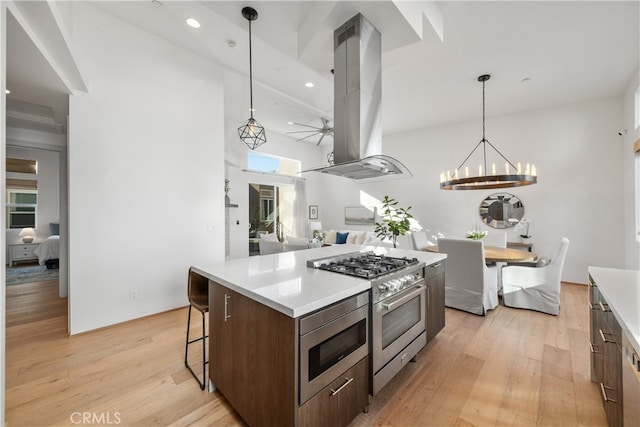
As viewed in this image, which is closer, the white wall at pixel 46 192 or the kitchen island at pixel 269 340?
the kitchen island at pixel 269 340

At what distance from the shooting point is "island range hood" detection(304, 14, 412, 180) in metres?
2.11

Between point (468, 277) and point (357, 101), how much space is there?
2.55 metres

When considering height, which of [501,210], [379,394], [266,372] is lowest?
[379,394]

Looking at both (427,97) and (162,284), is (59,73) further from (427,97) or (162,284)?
(427,97)

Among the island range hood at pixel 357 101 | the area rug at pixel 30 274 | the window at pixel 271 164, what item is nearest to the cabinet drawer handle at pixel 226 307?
Result: the island range hood at pixel 357 101

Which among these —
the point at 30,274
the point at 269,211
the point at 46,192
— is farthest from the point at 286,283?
the point at 46,192

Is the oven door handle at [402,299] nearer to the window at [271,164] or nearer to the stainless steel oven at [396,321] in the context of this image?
the stainless steel oven at [396,321]

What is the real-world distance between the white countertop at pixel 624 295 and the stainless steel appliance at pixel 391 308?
101 centimetres

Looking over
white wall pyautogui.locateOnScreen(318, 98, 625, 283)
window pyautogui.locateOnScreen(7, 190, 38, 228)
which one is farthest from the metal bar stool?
window pyautogui.locateOnScreen(7, 190, 38, 228)

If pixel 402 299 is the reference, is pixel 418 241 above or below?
above

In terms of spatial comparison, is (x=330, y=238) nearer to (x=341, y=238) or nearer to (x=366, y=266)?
(x=341, y=238)

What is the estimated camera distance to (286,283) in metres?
1.49

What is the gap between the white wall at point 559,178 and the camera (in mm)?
4207

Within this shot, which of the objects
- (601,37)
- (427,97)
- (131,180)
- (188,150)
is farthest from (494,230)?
(131,180)
